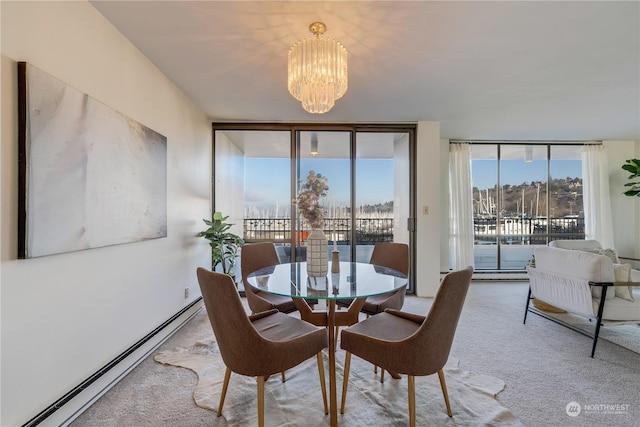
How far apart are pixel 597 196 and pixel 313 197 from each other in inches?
230

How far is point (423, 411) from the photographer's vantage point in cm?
170

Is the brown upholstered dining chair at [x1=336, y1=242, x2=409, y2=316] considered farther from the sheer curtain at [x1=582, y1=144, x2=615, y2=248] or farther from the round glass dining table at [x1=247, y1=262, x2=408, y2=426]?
the sheer curtain at [x1=582, y1=144, x2=615, y2=248]

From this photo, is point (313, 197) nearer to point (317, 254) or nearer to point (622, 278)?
point (317, 254)

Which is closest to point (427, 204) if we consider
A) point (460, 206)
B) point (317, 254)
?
point (460, 206)

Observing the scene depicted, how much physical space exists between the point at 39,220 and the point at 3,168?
27 centimetres

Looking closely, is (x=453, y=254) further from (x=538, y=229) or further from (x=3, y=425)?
(x=3, y=425)

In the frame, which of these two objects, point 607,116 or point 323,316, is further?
point 607,116

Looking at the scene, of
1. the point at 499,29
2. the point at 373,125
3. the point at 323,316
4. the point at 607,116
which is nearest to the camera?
the point at 499,29

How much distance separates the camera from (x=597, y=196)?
4.96 meters

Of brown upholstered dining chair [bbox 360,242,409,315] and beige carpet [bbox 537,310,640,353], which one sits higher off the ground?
brown upholstered dining chair [bbox 360,242,409,315]

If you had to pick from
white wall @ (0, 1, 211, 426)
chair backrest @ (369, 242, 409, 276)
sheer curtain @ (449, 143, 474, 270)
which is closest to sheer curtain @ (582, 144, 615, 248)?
sheer curtain @ (449, 143, 474, 270)

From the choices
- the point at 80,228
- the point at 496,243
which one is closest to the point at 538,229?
the point at 496,243

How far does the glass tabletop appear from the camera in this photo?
1.66 m

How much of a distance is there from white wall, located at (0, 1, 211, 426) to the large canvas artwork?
0.05 m
